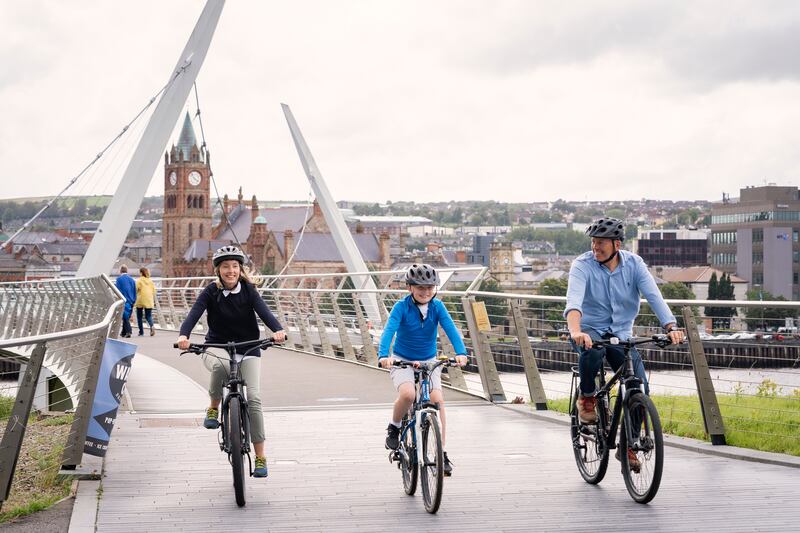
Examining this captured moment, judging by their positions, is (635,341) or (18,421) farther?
(635,341)

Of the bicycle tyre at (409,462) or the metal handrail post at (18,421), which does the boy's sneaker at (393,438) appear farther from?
the metal handrail post at (18,421)

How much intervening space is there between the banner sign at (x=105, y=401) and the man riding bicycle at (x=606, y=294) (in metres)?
2.92

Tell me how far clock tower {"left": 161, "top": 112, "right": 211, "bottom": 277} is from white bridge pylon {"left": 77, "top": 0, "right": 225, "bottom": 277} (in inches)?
6191

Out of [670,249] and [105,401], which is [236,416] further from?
[670,249]

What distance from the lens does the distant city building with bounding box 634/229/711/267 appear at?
7707 inches

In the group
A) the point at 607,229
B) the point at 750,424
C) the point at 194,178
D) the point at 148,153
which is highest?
the point at 194,178

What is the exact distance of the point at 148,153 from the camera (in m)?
32.8

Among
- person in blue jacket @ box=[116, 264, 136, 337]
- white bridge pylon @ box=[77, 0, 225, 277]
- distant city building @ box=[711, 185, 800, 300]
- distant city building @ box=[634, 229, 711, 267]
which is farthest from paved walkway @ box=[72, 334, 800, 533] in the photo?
distant city building @ box=[634, 229, 711, 267]

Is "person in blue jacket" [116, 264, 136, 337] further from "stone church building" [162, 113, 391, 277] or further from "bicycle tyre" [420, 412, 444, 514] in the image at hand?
"stone church building" [162, 113, 391, 277]

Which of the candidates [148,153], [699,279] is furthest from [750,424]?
[699,279]

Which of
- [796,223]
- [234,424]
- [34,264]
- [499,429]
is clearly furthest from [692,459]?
[796,223]

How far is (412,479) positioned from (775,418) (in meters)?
6.11

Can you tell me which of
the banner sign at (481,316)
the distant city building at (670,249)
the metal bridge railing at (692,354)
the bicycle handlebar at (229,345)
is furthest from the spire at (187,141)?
the bicycle handlebar at (229,345)

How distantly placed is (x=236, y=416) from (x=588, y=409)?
2.05m
